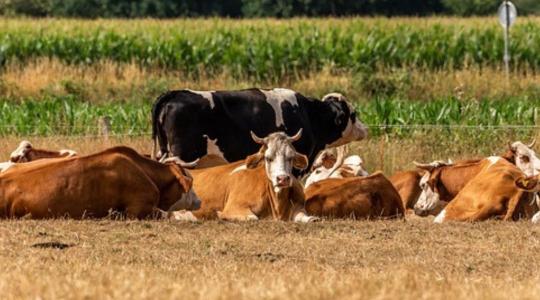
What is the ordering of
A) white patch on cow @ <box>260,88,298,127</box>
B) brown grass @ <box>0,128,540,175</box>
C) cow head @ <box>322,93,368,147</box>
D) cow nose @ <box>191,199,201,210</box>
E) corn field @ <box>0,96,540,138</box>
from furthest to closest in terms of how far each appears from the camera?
corn field @ <box>0,96,540,138</box> → brown grass @ <box>0,128,540,175</box> → cow head @ <box>322,93,368,147</box> → white patch on cow @ <box>260,88,298,127</box> → cow nose @ <box>191,199,201,210</box>

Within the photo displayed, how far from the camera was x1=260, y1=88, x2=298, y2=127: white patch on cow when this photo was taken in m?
22.2

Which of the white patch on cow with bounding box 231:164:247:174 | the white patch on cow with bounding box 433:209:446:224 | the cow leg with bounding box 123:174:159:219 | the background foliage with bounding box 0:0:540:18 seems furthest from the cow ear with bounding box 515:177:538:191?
the background foliage with bounding box 0:0:540:18

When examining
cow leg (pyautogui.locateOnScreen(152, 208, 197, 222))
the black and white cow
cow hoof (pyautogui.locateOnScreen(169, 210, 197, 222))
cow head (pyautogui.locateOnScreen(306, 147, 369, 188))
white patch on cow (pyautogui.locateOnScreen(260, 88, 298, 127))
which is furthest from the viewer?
white patch on cow (pyautogui.locateOnScreen(260, 88, 298, 127))

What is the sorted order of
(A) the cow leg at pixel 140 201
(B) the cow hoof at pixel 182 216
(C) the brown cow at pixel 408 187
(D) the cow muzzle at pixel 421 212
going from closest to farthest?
(A) the cow leg at pixel 140 201
(B) the cow hoof at pixel 182 216
(D) the cow muzzle at pixel 421 212
(C) the brown cow at pixel 408 187

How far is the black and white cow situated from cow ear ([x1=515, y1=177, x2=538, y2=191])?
4.84 meters

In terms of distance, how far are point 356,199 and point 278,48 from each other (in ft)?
81.8

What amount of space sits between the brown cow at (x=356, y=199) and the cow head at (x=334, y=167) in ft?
7.16

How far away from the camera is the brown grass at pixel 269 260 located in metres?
10.6

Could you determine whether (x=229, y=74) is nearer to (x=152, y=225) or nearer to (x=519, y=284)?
(x=152, y=225)

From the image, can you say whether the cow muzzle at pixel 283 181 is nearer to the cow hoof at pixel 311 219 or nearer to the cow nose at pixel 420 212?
the cow hoof at pixel 311 219

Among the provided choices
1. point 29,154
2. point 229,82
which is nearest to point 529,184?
point 29,154

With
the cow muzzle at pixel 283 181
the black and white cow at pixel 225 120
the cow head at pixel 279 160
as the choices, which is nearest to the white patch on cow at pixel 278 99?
the black and white cow at pixel 225 120

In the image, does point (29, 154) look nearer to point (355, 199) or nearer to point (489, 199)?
point (355, 199)

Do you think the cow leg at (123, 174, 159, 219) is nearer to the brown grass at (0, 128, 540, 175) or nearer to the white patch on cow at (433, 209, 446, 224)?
the white patch on cow at (433, 209, 446, 224)
